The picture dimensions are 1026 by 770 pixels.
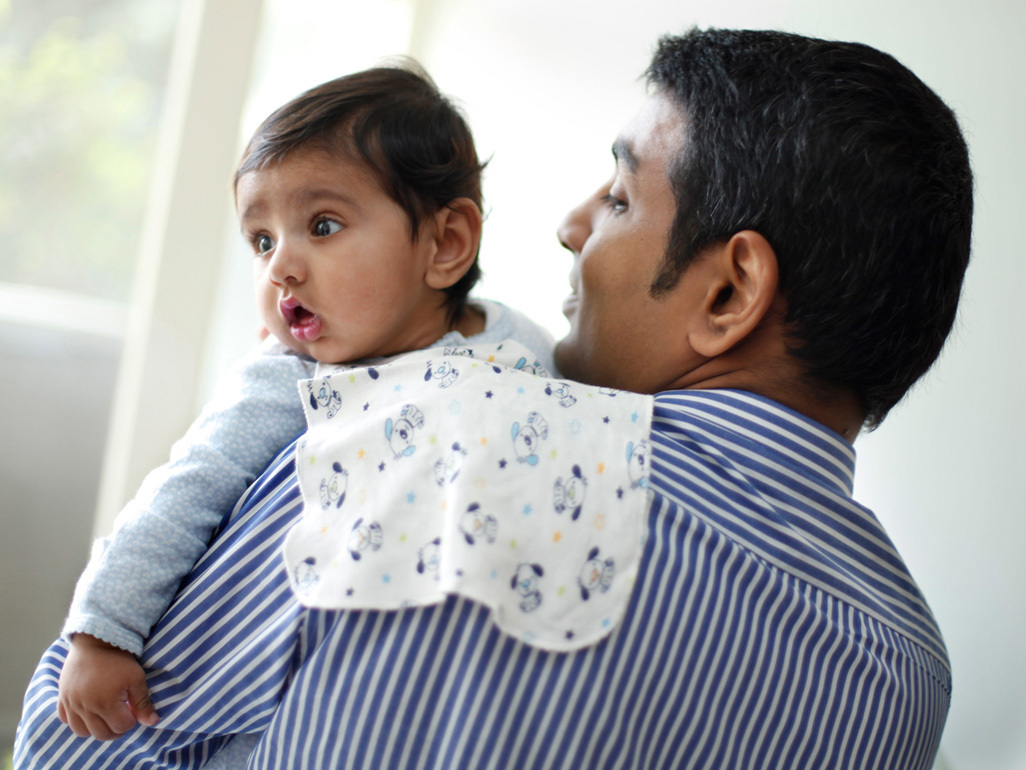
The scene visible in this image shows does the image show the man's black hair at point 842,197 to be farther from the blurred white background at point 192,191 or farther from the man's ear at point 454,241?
the blurred white background at point 192,191

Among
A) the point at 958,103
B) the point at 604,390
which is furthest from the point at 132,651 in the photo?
the point at 958,103

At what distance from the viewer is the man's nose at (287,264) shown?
101cm

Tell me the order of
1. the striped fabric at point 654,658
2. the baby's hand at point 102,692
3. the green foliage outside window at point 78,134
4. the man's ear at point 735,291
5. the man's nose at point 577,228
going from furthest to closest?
the green foliage outside window at point 78,134 < the man's nose at point 577,228 < the man's ear at point 735,291 < the baby's hand at point 102,692 < the striped fabric at point 654,658

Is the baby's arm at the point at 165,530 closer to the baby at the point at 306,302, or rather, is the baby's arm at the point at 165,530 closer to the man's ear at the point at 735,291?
the baby at the point at 306,302

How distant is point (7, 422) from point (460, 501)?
167 centimetres

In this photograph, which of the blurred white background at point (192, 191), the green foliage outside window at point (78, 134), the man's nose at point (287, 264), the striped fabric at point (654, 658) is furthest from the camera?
the green foliage outside window at point (78, 134)

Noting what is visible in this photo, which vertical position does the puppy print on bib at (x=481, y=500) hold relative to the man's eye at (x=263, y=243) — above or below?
below

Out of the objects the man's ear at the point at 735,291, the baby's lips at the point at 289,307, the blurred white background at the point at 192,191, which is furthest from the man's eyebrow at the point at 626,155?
the blurred white background at the point at 192,191

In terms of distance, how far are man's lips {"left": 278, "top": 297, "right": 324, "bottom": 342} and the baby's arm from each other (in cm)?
5

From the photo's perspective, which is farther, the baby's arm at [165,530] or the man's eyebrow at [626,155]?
the man's eyebrow at [626,155]

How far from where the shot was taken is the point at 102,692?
76cm

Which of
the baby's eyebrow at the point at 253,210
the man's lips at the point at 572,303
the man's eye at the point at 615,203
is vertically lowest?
the man's lips at the point at 572,303

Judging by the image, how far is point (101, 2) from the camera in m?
1.86

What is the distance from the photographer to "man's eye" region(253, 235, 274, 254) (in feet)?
3.54
